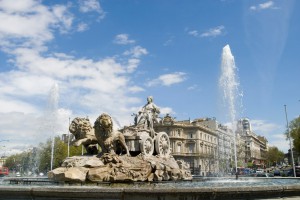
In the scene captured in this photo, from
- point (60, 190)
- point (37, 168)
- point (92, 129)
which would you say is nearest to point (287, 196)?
point (60, 190)

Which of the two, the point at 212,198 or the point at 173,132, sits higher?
the point at 173,132

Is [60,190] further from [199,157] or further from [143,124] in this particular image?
[199,157]

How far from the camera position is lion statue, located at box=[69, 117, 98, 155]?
52.3 feet

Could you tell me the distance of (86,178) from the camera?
44.5 feet

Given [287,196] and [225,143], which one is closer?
[287,196]

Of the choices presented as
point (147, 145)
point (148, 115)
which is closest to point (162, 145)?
point (147, 145)

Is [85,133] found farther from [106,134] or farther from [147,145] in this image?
[147,145]

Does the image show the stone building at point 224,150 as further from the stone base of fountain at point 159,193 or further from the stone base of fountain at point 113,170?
the stone base of fountain at point 159,193

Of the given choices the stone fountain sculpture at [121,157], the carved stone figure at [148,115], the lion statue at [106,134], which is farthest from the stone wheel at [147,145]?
the lion statue at [106,134]

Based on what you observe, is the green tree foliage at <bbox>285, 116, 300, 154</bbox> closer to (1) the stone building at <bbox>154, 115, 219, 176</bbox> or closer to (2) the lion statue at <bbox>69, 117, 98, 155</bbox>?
(1) the stone building at <bbox>154, 115, 219, 176</bbox>

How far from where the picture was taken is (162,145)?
60.7 feet

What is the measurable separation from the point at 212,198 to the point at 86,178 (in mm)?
7969

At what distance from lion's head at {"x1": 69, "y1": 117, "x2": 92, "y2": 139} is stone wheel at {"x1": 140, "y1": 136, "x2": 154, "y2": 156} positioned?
2.68 metres

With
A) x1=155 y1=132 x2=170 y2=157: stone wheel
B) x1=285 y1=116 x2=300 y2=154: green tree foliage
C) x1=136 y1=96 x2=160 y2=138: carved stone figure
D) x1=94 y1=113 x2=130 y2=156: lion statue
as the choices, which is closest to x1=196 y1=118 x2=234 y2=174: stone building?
x1=285 y1=116 x2=300 y2=154: green tree foliage
